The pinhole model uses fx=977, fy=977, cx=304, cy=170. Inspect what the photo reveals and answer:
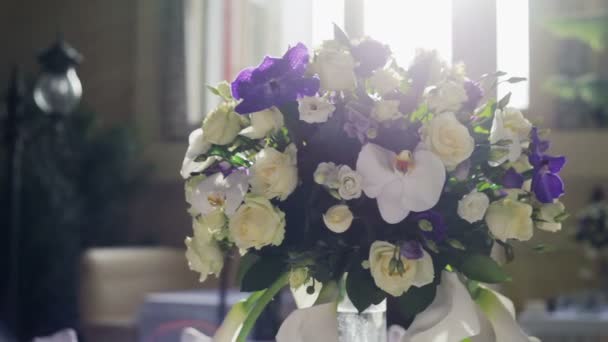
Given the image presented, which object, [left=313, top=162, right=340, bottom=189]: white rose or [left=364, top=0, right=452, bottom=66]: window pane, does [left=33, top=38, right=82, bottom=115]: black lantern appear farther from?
[left=313, top=162, right=340, bottom=189]: white rose

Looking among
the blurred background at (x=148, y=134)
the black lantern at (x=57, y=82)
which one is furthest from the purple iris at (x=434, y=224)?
the black lantern at (x=57, y=82)

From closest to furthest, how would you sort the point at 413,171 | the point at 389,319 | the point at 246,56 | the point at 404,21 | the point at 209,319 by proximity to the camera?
the point at 413,171, the point at 389,319, the point at 209,319, the point at 404,21, the point at 246,56

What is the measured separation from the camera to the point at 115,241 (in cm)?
559

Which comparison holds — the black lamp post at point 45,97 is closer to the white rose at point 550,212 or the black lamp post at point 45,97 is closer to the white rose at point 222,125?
the white rose at point 222,125

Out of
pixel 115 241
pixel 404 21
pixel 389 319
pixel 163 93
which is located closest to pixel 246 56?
pixel 163 93

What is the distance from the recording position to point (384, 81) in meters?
0.98

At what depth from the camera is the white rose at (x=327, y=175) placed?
3.08ft

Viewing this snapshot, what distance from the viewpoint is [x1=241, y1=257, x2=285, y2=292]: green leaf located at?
1.00m

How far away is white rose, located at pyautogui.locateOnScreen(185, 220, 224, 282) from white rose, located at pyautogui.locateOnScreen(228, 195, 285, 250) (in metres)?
0.06

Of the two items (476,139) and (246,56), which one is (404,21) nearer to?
(246,56)

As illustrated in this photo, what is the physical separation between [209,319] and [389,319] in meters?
2.11

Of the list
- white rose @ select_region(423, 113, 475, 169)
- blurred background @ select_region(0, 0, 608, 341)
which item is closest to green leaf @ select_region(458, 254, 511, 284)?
white rose @ select_region(423, 113, 475, 169)

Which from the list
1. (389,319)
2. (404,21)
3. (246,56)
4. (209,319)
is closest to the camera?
(389,319)

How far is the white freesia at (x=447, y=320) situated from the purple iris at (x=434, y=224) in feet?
0.29
